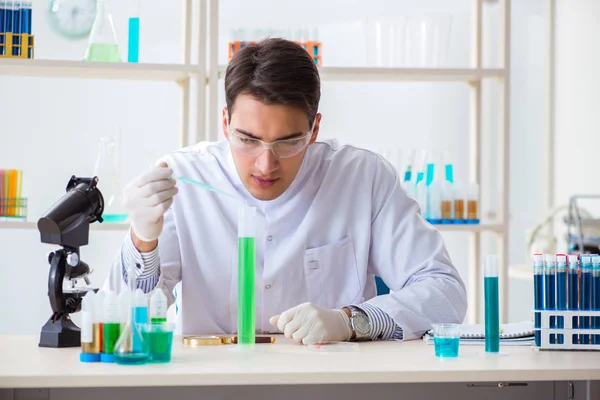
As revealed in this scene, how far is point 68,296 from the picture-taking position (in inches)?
59.0

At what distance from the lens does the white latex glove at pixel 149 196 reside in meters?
1.56

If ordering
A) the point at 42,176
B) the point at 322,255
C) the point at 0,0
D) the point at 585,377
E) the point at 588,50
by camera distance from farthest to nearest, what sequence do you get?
the point at 588,50 < the point at 42,176 < the point at 0,0 < the point at 322,255 < the point at 585,377

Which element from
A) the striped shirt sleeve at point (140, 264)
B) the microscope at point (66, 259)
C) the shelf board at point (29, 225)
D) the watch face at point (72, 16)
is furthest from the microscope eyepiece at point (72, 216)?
the watch face at point (72, 16)

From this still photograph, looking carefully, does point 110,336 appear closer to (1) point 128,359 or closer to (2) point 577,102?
(1) point 128,359

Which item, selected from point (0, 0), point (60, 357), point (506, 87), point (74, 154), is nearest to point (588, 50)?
point (506, 87)

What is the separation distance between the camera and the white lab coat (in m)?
1.88

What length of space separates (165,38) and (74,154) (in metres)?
0.67

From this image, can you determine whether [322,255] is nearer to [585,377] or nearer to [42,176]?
[585,377]

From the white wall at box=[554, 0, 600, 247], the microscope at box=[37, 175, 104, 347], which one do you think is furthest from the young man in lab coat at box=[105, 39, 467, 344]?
the white wall at box=[554, 0, 600, 247]

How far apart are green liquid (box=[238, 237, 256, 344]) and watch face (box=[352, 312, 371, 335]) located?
0.80ft

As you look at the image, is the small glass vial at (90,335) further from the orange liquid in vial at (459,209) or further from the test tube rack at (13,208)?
the orange liquid in vial at (459,209)

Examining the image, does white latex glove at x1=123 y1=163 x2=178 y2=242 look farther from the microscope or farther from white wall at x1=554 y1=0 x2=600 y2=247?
white wall at x1=554 y1=0 x2=600 y2=247

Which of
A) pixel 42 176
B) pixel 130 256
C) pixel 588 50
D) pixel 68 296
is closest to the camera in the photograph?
pixel 68 296

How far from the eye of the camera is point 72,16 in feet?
10.4
